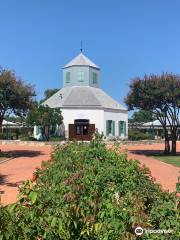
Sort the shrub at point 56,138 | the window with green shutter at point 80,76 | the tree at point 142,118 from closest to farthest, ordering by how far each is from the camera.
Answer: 1. the shrub at point 56,138
2. the window with green shutter at point 80,76
3. the tree at point 142,118

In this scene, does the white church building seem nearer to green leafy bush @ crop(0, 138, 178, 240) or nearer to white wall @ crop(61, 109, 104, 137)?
white wall @ crop(61, 109, 104, 137)

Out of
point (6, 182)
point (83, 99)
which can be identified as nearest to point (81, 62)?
point (83, 99)

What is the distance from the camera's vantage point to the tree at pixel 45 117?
44969mm

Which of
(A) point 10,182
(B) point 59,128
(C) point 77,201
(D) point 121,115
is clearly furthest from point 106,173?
(D) point 121,115

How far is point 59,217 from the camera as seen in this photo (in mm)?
4215

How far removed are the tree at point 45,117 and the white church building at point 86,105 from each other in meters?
2.14

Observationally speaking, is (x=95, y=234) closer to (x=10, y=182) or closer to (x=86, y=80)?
(x=10, y=182)

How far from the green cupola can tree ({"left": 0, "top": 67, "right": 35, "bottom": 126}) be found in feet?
77.7

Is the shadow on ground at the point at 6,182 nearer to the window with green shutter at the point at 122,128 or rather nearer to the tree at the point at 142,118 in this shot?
the window with green shutter at the point at 122,128

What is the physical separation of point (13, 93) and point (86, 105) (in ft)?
67.4

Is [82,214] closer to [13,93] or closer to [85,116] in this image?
[13,93]

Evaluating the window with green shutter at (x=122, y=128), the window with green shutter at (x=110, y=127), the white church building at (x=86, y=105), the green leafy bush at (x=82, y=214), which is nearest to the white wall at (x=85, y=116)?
the white church building at (x=86, y=105)

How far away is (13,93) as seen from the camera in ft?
93.5

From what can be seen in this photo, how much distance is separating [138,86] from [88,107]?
681 inches
